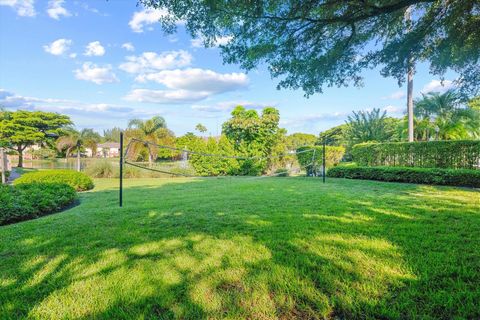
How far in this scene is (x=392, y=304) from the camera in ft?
5.09

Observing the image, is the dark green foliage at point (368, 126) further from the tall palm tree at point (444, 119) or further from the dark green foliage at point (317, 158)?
the dark green foliage at point (317, 158)

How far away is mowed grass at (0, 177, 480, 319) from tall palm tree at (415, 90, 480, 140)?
67.1 feet

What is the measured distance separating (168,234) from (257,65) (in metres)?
3.23

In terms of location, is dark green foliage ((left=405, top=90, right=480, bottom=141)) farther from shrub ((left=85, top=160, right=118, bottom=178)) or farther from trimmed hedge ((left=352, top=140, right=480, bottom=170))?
shrub ((left=85, top=160, right=118, bottom=178))

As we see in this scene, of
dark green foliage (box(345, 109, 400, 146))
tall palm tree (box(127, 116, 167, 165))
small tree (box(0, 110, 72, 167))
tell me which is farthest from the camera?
small tree (box(0, 110, 72, 167))

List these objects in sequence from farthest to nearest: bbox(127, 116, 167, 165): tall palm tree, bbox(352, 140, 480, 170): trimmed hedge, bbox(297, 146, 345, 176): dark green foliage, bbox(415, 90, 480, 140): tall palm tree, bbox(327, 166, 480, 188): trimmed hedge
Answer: bbox(127, 116, 167, 165): tall palm tree → bbox(415, 90, 480, 140): tall palm tree → bbox(297, 146, 345, 176): dark green foliage → bbox(352, 140, 480, 170): trimmed hedge → bbox(327, 166, 480, 188): trimmed hedge

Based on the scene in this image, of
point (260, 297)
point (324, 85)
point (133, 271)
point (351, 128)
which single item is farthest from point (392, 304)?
point (351, 128)

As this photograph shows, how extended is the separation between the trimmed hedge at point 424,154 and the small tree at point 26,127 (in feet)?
116

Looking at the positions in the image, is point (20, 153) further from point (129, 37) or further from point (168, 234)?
point (168, 234)

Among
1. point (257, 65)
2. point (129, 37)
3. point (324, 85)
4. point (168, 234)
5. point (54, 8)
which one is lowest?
point (168, 234)

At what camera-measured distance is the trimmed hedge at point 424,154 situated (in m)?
8.82

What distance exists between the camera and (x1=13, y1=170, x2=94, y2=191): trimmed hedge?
8406mm

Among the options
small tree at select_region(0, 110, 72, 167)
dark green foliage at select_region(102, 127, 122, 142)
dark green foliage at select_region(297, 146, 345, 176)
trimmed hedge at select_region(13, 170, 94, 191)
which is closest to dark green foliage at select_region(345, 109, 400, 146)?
dark green foliage at select_region(297, 146, 345, 176)

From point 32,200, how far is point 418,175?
11083 mm
